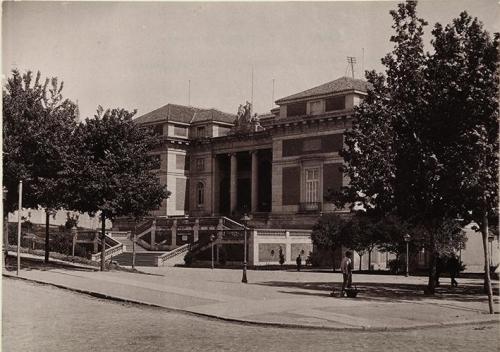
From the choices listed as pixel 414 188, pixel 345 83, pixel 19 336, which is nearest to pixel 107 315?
pixel 19 336

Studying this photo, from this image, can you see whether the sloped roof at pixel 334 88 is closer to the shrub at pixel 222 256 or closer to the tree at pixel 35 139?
the shrub at pixel 222 256

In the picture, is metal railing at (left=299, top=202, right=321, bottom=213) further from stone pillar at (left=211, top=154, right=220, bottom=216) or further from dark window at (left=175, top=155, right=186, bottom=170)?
dark window at (left=175, top=155, right=186, bottom=170)

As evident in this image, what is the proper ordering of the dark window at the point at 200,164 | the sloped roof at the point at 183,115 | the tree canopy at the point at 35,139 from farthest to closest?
1. the dark window at the point at 200,164
2. the sloped roof at the point at 183,115
3. the tree canopy at the point at 35,139

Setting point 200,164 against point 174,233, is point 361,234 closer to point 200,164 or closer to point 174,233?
point 174,233

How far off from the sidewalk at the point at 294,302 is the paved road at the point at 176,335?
0.85 m

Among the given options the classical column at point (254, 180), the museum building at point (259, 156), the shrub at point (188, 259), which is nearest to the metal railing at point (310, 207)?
the museum building at point (259, 156)

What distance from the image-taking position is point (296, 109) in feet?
196

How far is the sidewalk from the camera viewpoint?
642 inches

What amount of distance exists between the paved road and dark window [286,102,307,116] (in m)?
42.8

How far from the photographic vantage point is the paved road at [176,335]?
40.3 ft

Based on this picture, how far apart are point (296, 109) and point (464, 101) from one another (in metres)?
37.8

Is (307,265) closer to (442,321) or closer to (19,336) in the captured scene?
(442,321)

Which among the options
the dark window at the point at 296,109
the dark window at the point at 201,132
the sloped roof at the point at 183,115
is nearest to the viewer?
the dark window at the point at 296,109

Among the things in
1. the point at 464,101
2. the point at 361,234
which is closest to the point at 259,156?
the point at 361,234
